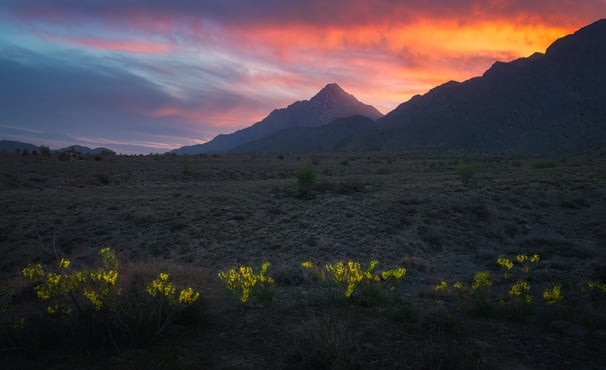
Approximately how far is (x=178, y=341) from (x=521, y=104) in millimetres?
150221

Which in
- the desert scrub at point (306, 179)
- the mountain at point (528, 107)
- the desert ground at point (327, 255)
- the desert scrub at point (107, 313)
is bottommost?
the desert ground at point (327, 255)

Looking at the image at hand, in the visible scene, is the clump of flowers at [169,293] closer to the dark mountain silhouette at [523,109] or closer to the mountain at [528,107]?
the dark mountain silhouette at [523,109]

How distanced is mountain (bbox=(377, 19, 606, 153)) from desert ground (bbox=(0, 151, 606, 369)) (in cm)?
9168

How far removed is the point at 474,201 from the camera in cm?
2130

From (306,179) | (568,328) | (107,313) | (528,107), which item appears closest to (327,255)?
(568,328)

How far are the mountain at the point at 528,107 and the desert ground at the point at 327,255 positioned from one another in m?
91.7

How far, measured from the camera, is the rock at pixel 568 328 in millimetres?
5523

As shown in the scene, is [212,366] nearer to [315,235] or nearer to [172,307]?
[172,307]

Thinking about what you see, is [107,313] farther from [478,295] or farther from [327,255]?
[327,255]

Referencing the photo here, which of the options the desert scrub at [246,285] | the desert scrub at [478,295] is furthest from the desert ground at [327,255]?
the desert scrub at [246,285]

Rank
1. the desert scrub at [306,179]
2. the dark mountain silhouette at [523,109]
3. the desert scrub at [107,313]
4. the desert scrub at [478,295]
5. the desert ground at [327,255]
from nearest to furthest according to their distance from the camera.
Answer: the desert ground at [327,255], the desert scrub at [107,313], the desert scrub at [478,295], the desert scrub at [306,179], the dark mountain silhouette at [523,109]

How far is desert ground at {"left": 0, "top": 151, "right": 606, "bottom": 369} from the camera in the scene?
4.70 metres

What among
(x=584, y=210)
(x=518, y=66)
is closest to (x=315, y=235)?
(x=584, y=210)

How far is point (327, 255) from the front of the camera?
13.1m
